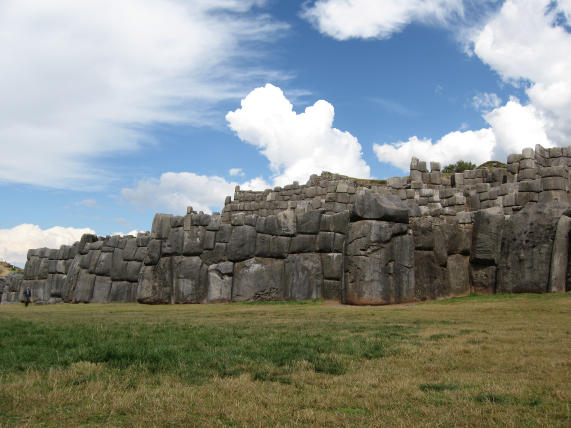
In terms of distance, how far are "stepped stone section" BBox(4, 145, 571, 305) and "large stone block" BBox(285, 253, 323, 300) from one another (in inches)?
1.5

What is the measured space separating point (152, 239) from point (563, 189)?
1687cm

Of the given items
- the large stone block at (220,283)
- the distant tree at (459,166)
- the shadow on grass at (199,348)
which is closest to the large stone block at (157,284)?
the large stone block at (220,283)

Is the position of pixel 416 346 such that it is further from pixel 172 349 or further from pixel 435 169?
pixel 435 169

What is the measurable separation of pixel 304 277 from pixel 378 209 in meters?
4.22

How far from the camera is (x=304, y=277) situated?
19609 millimetres

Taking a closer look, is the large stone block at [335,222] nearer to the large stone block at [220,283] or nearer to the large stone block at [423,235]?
the large stone block at [423,235]

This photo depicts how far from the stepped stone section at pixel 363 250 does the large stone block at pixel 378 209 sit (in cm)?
3

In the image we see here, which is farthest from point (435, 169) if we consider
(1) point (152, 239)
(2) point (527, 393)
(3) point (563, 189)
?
(2) point (527, 393)

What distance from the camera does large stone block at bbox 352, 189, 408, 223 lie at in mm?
17047

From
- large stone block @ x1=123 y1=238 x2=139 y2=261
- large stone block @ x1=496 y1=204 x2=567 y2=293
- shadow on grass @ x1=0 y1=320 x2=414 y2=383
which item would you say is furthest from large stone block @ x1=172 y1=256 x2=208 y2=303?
large stone block @ x1=496 y1=204 x2=567 y2=293

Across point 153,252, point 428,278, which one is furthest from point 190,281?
point 428,278

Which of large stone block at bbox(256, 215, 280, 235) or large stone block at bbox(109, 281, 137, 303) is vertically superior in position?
large stone block at bbox(256, 215, 280, 235)

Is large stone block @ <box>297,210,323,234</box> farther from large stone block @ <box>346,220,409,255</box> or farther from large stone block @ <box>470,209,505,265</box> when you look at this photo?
large stone block @ <box>470,209,505,265</box>

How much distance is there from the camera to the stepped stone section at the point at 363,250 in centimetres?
1659
